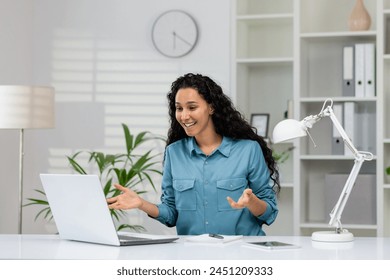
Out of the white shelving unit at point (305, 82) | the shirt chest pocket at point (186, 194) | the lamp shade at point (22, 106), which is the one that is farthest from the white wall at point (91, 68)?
the shirt chest pocket at point (186, 194)

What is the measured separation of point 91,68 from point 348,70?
→ 177cm

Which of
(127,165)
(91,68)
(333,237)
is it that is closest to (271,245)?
(333,237)

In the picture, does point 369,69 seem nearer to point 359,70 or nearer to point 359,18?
point 359,70

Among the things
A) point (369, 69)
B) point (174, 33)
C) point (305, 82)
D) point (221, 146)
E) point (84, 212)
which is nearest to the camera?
point (84, 212)

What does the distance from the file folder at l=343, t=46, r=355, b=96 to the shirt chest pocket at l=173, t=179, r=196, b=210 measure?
1.88 metres

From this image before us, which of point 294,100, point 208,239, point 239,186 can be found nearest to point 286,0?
point 294,100

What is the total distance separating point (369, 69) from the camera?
4734 millimetres

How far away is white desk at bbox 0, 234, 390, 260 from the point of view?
7.48 ft

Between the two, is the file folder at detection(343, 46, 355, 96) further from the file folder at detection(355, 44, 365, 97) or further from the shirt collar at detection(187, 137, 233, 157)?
the shirt collar at detection(187, 137, 233, 157)

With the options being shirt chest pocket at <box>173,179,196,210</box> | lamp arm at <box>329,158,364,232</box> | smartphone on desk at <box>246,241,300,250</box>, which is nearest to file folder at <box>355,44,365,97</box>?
shirt chest pocket at <box>173,179,196,210</box>

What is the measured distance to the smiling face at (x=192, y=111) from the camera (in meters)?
3.20

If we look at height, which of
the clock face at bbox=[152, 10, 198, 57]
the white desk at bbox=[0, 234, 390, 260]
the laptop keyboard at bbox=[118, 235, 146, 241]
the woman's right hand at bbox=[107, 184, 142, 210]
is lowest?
the white desk at bbox=[0, 234, 390, 260]

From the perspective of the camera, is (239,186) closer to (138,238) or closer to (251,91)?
(138,238)

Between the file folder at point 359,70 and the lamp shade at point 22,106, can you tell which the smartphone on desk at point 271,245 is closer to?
the lamp shade at point 22,106
